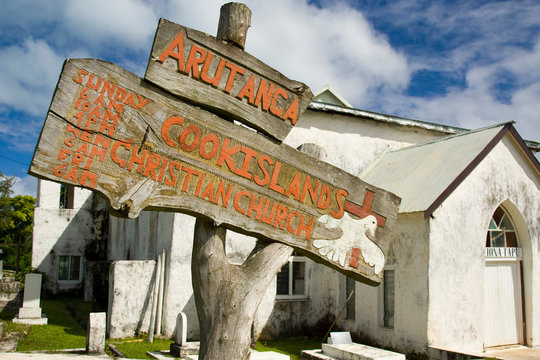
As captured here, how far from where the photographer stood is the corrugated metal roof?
11.2m

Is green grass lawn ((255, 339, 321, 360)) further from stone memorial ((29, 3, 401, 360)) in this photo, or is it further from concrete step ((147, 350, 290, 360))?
stone memorial ((29, 3, 401, 360))

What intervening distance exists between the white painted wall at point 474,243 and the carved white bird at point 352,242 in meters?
7.41

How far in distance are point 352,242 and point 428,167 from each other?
368 inches

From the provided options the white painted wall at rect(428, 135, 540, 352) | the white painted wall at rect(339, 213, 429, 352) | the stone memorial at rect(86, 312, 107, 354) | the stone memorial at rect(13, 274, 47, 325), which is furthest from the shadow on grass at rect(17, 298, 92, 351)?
the white painted wall at rect(428, 135, 540, 352)

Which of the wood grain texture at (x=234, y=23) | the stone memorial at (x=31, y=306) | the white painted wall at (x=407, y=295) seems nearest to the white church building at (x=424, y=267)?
the white painted wall at (x=407, y=295)

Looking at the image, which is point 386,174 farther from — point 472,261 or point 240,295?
point 240,295

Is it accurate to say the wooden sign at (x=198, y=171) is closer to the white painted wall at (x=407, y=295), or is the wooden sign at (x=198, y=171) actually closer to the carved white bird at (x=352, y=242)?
the carved white bird at (x=352, y=242)

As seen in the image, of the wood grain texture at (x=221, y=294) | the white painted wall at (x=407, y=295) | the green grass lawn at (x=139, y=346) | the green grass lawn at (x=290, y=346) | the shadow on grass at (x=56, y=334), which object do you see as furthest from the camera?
the green grass lawn at (x=290, y=346)

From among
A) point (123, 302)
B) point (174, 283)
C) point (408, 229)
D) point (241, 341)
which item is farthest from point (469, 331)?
point (241, 341)

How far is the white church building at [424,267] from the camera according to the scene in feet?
36.2

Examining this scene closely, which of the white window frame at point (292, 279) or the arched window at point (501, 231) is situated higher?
the arched window at point (501, 231)

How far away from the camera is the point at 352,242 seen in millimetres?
3986

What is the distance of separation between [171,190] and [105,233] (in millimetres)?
20959

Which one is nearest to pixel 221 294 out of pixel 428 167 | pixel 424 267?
pixel 424 267
